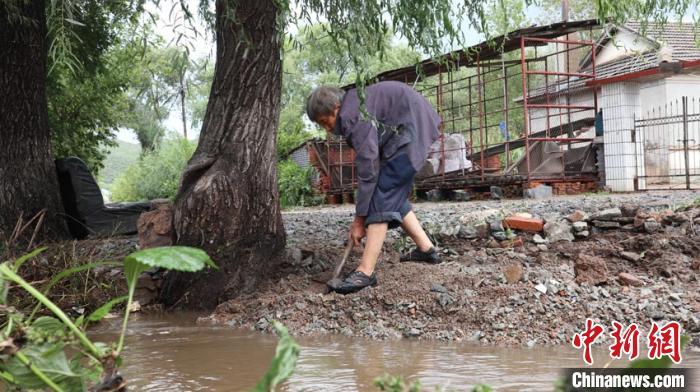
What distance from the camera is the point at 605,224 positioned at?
588 centimetres

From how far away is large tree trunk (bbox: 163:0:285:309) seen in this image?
17.6 ft

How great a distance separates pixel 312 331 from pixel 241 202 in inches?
57.8

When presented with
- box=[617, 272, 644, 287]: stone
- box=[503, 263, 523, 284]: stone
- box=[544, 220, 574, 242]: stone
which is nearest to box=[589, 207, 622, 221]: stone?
box=[544, 220, 574, 242]: stone

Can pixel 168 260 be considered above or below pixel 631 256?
above

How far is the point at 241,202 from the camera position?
546 centimetres

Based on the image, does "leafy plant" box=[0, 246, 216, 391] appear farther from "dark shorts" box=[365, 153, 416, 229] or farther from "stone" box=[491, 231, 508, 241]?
"stone" box=[491, 231, 508, 241]

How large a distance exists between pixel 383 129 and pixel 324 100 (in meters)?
0.50

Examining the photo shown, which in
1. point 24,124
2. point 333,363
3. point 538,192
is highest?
point 24,124

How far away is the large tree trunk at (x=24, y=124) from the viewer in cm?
768

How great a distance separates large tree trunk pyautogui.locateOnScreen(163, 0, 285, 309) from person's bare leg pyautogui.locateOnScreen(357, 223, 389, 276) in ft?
3.41

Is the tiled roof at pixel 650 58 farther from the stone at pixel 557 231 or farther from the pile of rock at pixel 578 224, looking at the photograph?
the stone at pixel 557 231

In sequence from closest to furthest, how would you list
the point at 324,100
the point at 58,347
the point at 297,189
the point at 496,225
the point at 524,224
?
the point at 58,347 → the point at 324,100 → the point at 524,224 → the point at 496,225 → the point at 297,189

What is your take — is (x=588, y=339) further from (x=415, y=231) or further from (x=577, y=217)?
(x=577, y=217)

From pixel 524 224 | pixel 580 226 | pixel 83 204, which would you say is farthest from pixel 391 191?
pixel 83 204
